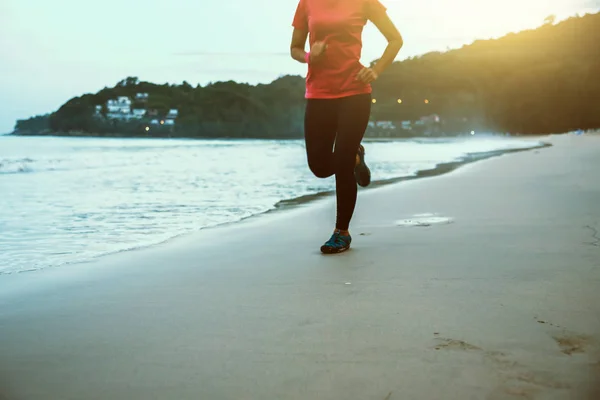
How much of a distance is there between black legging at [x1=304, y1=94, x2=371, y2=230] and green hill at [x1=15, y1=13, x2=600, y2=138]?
7188 cm

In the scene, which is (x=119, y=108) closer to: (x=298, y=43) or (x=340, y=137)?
(x=298, y=43)

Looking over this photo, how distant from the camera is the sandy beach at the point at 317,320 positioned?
171cm

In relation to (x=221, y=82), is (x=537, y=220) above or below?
below

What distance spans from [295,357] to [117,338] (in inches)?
26.3

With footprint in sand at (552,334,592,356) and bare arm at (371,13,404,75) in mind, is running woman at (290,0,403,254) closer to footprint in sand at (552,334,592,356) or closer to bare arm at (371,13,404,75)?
bare arm at (371,13,404,75)

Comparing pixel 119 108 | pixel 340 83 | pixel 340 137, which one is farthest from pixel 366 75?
pixel 119 108

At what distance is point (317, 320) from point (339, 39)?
2.20m

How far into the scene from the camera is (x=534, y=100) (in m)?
74.4

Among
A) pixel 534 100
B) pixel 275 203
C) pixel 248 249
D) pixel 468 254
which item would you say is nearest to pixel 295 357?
pixel 468 254

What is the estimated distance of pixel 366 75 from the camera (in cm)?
386

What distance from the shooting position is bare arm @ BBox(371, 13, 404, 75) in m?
4.09

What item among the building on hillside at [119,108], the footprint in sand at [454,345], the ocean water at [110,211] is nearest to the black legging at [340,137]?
the ocean water at [110,211]

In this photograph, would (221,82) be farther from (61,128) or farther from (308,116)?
(308,116)

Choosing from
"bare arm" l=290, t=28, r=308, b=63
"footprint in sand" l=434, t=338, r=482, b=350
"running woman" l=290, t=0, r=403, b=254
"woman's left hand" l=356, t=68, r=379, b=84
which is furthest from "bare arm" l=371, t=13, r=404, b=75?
"footprint in sand" l=434, t=338, r=482, b=350
